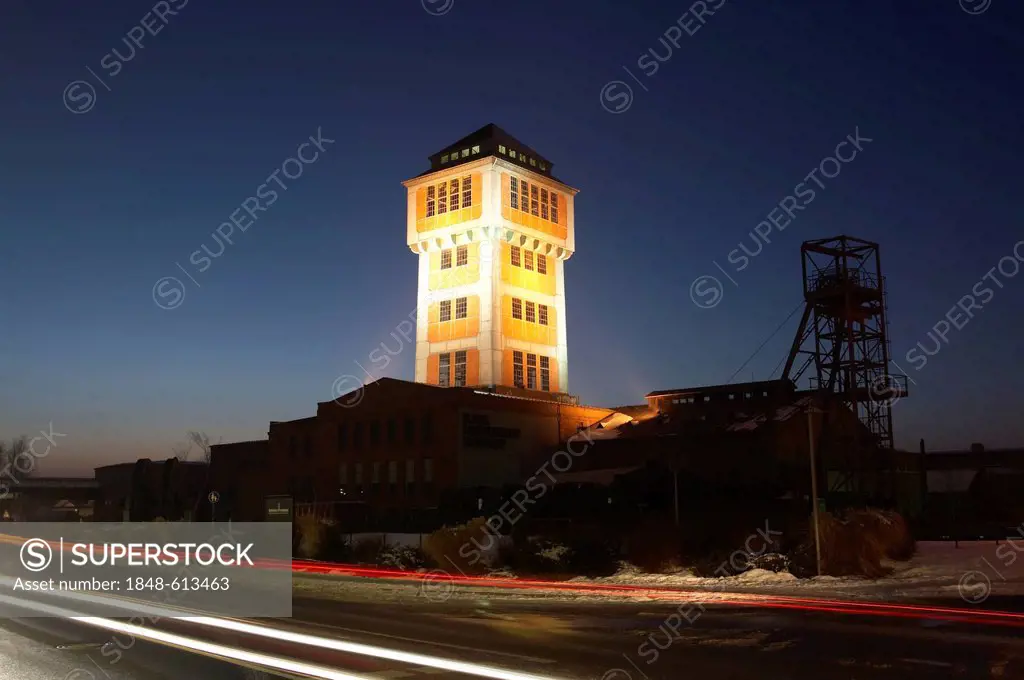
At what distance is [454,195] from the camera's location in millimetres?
70438

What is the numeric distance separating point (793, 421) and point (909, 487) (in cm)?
1067

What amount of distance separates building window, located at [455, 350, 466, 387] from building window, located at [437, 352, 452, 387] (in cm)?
72

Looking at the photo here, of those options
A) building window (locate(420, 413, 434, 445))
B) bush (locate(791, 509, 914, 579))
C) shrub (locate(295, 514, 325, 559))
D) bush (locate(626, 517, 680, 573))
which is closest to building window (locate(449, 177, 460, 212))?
building window (locate(420, 413, 434, 445))

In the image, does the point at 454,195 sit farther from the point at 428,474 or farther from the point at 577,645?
the point at 577,645

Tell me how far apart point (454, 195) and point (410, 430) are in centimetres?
2220

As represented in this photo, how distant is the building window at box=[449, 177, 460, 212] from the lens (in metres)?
70.2

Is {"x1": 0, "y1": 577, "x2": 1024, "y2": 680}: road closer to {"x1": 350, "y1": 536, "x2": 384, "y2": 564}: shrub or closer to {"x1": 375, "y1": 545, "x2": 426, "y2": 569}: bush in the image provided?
{"x1": 375, "y1": 545, "x2": 426, "y2": 569}: bush

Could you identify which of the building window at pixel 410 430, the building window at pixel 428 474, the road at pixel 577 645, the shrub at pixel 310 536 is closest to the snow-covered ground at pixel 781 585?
the road at pixel 577 645

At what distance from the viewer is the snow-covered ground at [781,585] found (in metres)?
24.7

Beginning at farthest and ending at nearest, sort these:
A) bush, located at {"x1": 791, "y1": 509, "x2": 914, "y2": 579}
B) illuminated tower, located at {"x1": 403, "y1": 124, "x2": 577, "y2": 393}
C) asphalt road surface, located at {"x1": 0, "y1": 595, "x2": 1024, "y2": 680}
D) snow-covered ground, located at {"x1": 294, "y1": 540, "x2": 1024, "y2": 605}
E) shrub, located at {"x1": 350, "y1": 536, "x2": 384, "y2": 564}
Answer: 1. illuminated tower, located at {"x1": 403, "y1": 124, "x2": 577, "y2": 393}
2. shrub, located at {"x1": 350, "y1": 536, "x2": 384, "y2": 564}
3. bush, located at {"x1": 791, "y1": 509, "x2": 914, "y2": 579}
4. snow-covered ground, located at {"x1": 294, "y1": 540, "x2": 1024, "y2": 605}
5. asphalt road surface, located at {"x1": 0, "y1": 595, "x2": 1024, "y2": 680}

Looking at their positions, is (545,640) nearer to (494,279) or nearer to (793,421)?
(793,421)

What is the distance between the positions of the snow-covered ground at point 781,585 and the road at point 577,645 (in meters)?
4.43

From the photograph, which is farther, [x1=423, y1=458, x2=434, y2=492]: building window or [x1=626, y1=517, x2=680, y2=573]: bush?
[x1=423, y1=458, x2=434, y2=492]: building window

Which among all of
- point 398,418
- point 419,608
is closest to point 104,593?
point 419,608
